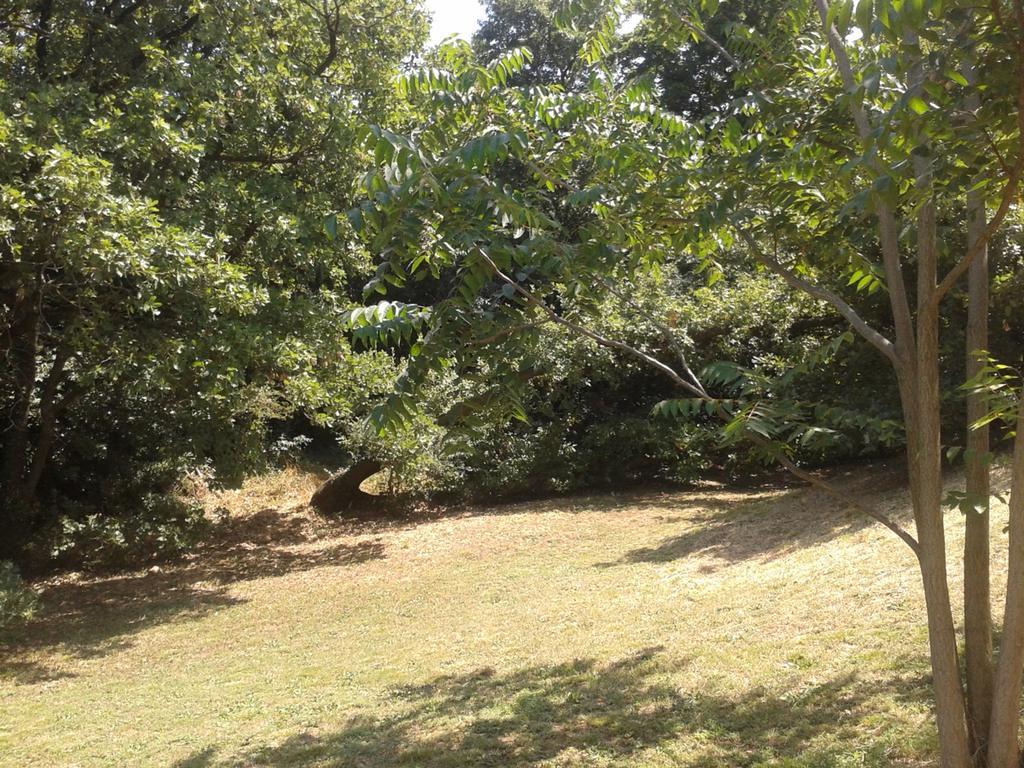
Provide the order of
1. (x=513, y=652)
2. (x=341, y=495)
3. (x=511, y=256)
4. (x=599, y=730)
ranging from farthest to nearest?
(x=341, y=495), (x=513, y=652), (x=599, y=730), (x=511, y=256)

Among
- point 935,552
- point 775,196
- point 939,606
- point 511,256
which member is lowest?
point 939,606

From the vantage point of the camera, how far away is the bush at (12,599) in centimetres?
809

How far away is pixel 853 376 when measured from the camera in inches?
475

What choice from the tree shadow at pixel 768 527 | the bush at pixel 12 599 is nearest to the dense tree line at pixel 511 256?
the tree shadow at pixel 768 527

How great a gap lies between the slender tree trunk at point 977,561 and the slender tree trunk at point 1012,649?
221 millimetres

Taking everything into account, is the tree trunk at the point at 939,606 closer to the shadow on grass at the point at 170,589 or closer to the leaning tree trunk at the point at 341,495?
the shadow on grass at the point at 170,589

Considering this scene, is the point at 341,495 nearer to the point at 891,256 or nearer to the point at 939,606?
the point at 891,256

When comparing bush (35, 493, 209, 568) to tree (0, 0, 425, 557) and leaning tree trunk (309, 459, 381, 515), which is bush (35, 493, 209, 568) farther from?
leaning tree trunk (309, 459, 381, 515)

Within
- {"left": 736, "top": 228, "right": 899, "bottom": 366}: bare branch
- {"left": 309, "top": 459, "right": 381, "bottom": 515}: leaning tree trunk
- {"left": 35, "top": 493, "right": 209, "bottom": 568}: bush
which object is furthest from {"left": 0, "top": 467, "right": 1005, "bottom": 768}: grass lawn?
{"left": 309, "top": 459, "right": 381, "bottom": 515}: leaning tree trunk

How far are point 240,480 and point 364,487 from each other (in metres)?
4.88

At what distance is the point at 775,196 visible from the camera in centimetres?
409

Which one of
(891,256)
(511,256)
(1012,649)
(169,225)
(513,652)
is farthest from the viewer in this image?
(169,225)

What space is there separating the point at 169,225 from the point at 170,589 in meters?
5.13

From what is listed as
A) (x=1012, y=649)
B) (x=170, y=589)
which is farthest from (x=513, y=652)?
(x=170, y=589)
